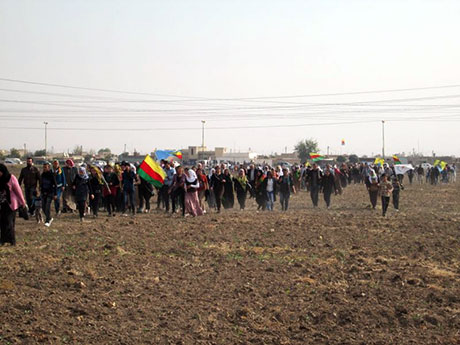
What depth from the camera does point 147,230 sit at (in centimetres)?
1583

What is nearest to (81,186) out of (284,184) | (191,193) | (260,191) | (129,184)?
(129,184)

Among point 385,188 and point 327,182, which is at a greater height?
point 327,182

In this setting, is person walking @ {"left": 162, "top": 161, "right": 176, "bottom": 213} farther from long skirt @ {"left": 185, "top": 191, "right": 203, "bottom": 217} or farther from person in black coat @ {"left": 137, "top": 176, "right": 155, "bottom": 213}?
long skirt @ {"left": 185, "top": 191, "right": 203, "bottom": 217}

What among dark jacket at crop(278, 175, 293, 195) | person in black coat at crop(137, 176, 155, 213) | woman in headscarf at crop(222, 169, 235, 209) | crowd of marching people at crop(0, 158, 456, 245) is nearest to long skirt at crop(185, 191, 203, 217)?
crowd of marching people at crop(0, 158, 456, 245)

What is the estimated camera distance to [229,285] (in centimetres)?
974

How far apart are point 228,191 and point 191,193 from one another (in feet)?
8.87

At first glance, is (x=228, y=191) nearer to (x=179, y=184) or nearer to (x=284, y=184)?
(x=284, y=184)

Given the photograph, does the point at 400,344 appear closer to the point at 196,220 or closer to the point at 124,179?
the point at 196,220

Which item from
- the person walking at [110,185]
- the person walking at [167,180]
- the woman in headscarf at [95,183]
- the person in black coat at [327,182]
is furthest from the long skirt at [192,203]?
the person in black coat at [327,182]

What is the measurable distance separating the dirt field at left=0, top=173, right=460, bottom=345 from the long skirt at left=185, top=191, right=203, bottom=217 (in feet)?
10.3

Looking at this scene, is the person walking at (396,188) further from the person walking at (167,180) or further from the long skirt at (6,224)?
the long skirt at (6,224)

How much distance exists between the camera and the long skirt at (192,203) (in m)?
19.5

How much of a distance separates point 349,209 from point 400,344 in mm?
16530

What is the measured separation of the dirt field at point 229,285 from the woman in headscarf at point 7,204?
0.39 metres
